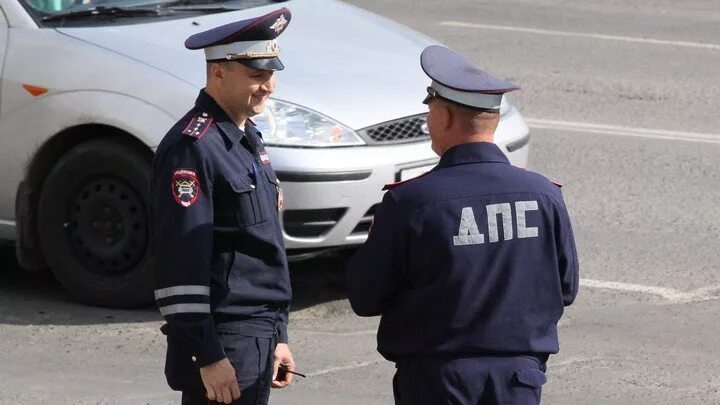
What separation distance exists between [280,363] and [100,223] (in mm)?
2679

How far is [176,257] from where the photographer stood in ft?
11.6

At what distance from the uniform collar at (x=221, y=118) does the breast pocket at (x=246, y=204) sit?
129 millimetres

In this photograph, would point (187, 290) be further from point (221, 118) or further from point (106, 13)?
point (106, 13)

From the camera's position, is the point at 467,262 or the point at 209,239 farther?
the point at 209,239

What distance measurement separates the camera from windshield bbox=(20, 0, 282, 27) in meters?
6.52

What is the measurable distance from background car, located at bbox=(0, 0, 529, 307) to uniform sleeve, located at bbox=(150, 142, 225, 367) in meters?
2.42

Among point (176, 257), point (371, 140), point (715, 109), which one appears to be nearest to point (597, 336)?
point (371, 140)

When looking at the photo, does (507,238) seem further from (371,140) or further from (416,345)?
(371,140)

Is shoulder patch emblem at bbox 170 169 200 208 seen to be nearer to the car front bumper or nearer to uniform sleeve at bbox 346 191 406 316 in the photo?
uniform sleeve at bbox 346 191 406 316

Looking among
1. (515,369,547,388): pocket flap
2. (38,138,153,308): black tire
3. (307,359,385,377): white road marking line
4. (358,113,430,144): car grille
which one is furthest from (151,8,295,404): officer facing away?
(38,138,153,308): black tire

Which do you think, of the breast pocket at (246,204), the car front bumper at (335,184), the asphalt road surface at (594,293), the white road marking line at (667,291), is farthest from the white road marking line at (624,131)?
the breast pocket at (246,204)

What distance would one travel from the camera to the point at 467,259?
3268mm

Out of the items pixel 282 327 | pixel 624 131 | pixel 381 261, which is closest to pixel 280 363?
pixel 282 327

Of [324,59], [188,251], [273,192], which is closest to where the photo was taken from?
[188,251]
